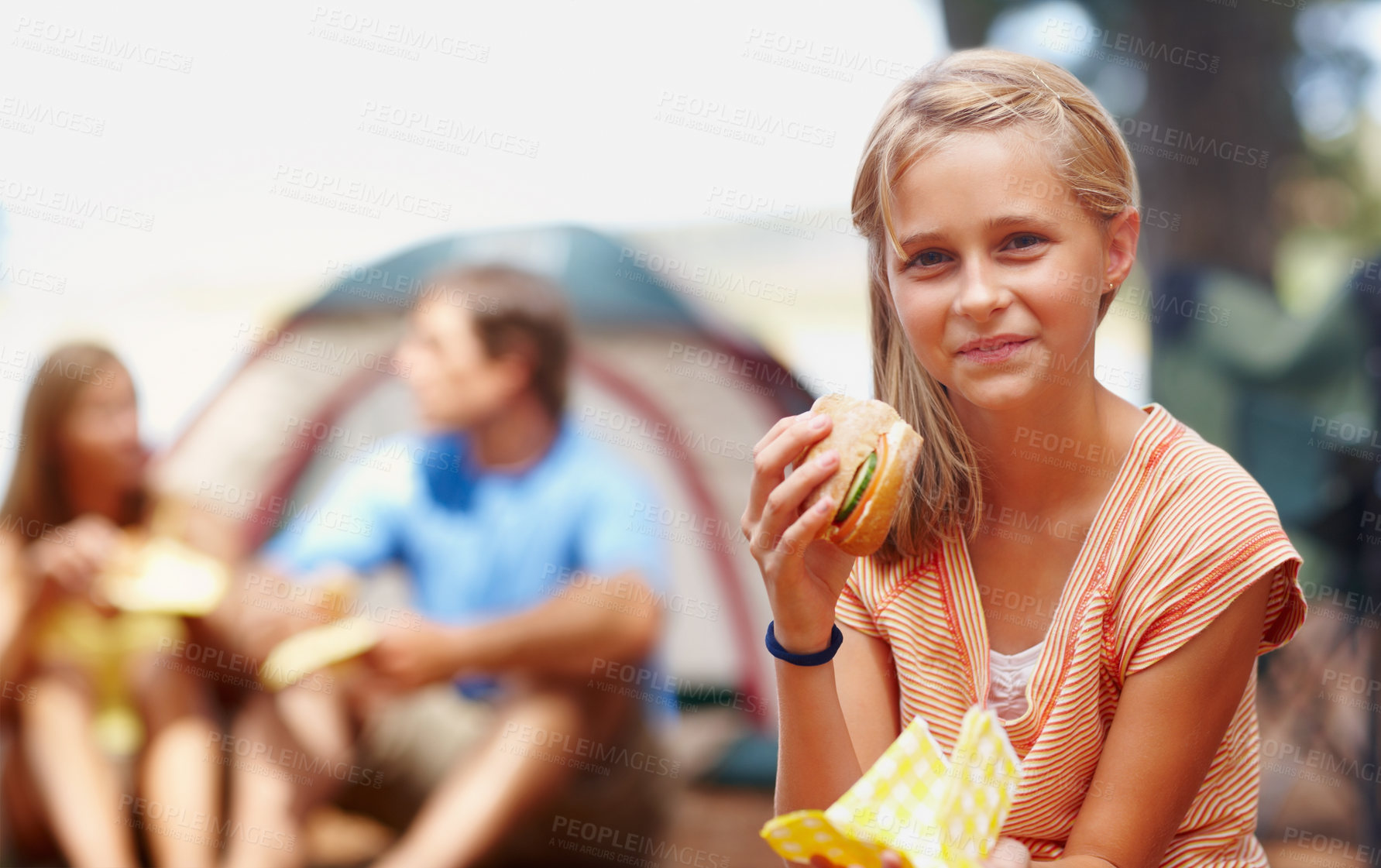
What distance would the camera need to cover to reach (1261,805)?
4.16m

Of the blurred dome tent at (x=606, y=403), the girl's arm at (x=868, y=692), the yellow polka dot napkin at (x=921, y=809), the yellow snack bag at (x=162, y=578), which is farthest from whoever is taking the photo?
the blurred dome tent at (x=606, y=403)

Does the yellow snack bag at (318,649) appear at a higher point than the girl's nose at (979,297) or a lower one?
lower

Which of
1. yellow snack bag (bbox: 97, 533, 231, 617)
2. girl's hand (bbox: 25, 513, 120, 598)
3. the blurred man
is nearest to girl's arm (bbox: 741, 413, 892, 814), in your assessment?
the blurred man

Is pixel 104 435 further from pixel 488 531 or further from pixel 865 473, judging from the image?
pixel 865 473

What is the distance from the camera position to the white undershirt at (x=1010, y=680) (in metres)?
1.30

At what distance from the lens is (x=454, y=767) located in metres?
3.16

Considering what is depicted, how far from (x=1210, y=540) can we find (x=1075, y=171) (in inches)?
17.2

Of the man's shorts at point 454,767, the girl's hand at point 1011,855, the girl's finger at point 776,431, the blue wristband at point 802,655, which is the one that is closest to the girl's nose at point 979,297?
the girl's finger at point 776,431

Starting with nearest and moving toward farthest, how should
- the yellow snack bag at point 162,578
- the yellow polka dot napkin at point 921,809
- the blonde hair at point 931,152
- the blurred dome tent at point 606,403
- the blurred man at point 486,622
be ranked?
the yellow polka dot napkin at point 921,809
the blonde hair at point 931,152
the blurred man at point 486,622
the yellow snack bag at point 162,578
the blurred dome tent at point 606,403

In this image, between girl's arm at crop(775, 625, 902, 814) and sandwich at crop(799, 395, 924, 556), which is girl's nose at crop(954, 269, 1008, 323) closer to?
sandwich at crop(799, 395, 924, 556)

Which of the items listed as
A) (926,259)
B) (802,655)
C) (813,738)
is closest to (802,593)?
(802,655)

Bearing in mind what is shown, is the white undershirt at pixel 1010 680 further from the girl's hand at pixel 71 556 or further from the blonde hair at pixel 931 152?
the girl's hand at pixel 71 556

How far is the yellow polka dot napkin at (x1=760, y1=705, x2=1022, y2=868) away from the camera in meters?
1.01

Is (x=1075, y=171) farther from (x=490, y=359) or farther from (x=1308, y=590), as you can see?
(x=1308, y=590)
